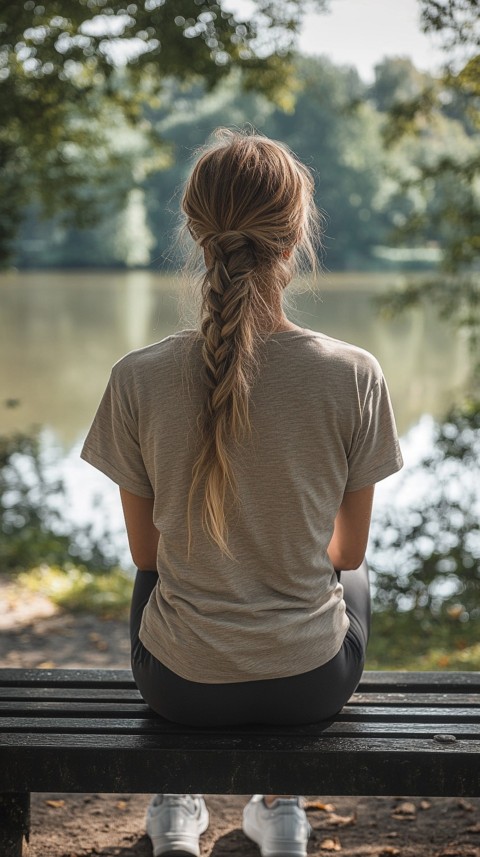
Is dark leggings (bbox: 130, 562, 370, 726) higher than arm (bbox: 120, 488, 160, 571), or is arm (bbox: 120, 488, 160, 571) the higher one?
arm (bbox: 120, 488, 160, 571)

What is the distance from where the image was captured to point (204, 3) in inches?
209

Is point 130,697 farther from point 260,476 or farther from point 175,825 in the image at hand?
point 260,476

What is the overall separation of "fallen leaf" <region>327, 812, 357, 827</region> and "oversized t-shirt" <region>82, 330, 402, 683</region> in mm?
1083

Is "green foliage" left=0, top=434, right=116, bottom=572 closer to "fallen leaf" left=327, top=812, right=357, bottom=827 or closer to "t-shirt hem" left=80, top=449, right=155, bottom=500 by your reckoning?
"fallen leaf" left=327, top=812, right=357, bottom=827

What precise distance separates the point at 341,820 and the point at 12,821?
1.12m

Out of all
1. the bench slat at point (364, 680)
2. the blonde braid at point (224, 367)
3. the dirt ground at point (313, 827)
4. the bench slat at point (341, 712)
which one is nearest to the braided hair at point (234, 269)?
the blonde braid at point (224, 367)

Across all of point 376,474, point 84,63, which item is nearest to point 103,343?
point 84,63

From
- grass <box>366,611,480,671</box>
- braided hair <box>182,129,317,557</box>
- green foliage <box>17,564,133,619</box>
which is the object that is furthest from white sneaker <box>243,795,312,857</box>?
green foliage <box>17,564,133,619</box>

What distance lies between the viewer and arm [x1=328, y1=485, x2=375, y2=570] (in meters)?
2.02

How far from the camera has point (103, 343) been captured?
1842 centimetres

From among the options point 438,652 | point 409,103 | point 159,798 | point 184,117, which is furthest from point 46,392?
point 184,117

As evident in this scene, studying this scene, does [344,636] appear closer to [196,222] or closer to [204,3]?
[196,222]

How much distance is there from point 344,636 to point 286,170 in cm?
95

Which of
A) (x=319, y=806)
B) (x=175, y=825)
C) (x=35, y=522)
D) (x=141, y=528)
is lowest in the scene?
(x=35, y=522)
